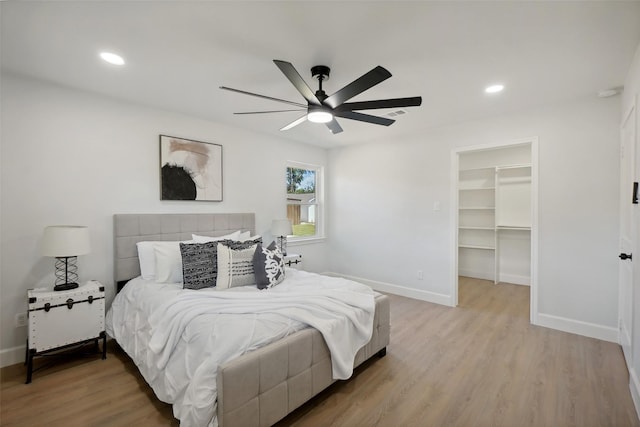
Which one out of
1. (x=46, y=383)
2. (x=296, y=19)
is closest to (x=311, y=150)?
(x=296, y=19)

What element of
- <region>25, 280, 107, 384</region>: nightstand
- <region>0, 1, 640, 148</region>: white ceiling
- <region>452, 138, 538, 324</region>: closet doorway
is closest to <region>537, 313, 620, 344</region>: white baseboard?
<region>452, 138, 538, 324</region>: closet doorway

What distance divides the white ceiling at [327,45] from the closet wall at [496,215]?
7.73 ft

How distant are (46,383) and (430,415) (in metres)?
2.93

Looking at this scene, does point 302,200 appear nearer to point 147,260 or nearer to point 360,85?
point 147,260

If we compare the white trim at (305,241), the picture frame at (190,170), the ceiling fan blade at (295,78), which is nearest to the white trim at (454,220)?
the white trim at (305,241)

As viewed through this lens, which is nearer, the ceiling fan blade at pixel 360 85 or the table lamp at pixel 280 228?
the ceiling fan blade at pixel 360 85

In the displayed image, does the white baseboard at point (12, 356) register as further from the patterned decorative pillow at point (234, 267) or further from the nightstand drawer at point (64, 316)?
the patterned decorative pillow at point (234, 267)

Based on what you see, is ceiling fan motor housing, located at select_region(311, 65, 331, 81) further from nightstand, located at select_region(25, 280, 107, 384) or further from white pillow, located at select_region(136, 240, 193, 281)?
nightstand, located at select_region(25, 280, 107, 384)

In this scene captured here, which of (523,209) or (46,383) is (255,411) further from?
(523,209)

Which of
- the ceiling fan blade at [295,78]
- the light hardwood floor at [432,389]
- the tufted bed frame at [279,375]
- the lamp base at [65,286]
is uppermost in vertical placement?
the ceiling fan blade at [295,78]

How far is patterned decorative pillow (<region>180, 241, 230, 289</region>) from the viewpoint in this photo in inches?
106

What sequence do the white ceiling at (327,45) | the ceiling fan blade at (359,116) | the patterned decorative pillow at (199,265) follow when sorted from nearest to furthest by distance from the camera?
the white ceiling at (327,45) → the ceiling fan blade at (359,116) → the patterned decorative pillow at (199,265)

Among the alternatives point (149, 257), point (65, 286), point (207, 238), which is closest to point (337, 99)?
point (207, 238)

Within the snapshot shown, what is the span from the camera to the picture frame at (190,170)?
3.41m
